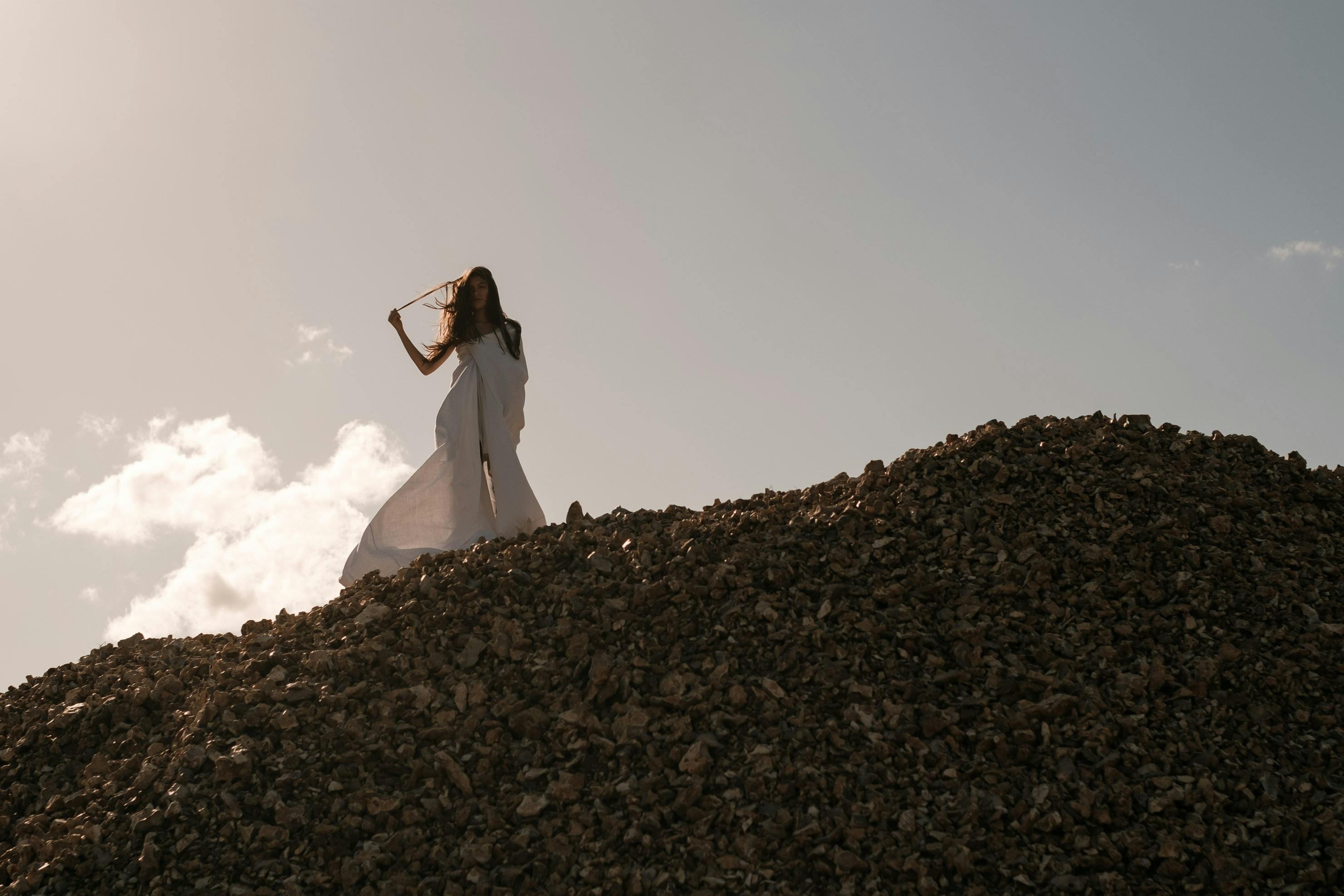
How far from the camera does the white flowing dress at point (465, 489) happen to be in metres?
8.13

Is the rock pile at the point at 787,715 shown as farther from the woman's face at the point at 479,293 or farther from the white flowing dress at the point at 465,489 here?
the woman's face at the point at 479,293

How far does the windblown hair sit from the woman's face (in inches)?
0.5

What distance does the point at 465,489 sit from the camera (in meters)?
8.27

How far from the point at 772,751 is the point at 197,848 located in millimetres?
2794

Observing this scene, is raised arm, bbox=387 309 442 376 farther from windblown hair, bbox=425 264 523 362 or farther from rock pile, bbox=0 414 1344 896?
rock pile, bbox=0 414 1344 896

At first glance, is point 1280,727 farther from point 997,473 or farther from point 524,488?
point 524,488

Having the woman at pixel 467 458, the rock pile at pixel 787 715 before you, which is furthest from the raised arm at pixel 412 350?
the rock pile at pixel 787 715

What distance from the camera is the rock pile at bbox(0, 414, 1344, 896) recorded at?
4.66 m

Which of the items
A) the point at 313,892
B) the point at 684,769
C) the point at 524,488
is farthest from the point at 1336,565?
the point at 313,892

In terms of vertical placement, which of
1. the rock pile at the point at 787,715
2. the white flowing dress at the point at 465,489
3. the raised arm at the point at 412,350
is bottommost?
the rock pile at the point at 787,715

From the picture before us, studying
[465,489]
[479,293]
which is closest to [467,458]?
[465,489]

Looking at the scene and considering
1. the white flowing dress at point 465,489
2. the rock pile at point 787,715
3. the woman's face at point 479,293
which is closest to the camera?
the rock pile at point 787,715

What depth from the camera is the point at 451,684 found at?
19.0 feet

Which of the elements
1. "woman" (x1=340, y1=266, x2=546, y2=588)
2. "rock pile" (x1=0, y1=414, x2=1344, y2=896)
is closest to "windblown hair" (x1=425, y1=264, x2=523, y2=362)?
"woman" (x1=340, y1=266, x2=546, y2=588)
